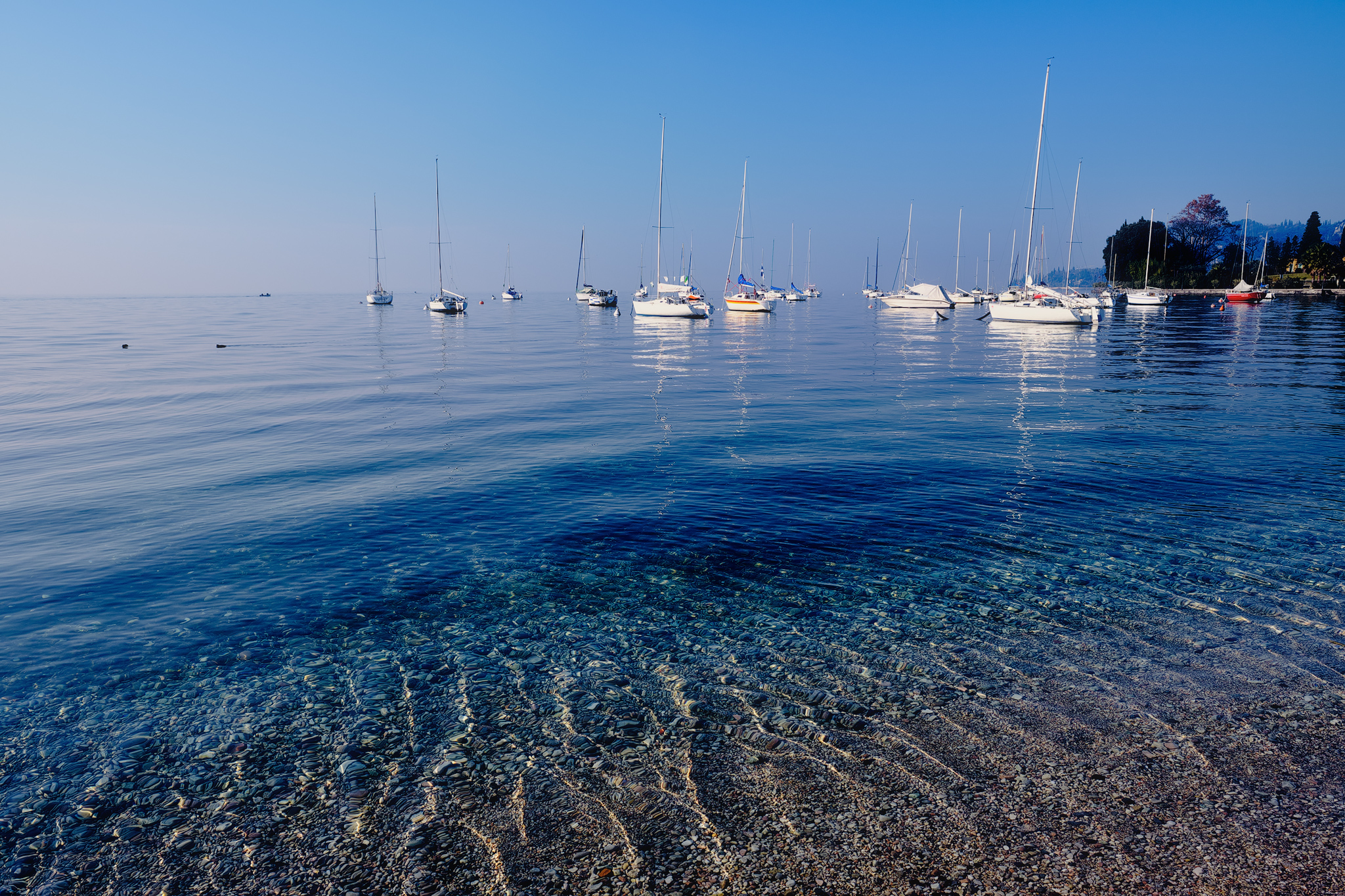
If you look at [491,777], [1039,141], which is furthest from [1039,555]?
[1039,141]

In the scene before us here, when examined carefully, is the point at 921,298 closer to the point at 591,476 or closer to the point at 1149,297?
the point at 1149,297

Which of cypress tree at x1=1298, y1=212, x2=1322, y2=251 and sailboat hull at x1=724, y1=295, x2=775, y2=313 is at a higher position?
cypress tree at x1=1298, y1=212, x2=1322, y2=251

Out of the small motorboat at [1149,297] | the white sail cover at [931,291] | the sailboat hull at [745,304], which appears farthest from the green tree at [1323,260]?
the sailboat hull at [745,304]

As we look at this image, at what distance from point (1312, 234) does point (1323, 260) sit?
11.5m

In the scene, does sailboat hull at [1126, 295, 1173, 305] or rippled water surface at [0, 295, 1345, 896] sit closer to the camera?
rippled water surface at [0, 295, 1345, 896]

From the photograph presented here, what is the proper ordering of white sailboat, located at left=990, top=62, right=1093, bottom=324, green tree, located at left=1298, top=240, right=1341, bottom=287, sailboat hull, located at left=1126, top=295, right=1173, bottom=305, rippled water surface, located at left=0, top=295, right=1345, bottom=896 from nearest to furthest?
rippled water surface, located at left=0, top=295, right=1345, bottom=896 → white sailboat, located at left=990, top=62, right=1093, bottom=324 → sailboat hull, located at left=1126, top=295, right=1173, bottom=305 → green tree, located at left=1298, top=240, right=1341, bottom=287

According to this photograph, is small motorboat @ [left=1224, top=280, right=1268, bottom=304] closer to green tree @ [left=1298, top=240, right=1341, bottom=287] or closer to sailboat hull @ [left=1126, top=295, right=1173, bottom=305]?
sailboat hull @ [left=1126, top=295, right=1173, bottom=305]

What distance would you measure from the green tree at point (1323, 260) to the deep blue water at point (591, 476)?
114m

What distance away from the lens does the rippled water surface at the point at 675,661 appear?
16.1 feet

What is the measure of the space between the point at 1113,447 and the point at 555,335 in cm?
5947

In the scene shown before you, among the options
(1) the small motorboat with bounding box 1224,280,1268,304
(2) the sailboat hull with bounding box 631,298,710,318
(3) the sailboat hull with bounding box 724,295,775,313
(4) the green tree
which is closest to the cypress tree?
(4) the green tree

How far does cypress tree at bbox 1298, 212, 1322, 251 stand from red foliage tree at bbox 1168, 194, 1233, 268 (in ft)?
53.1

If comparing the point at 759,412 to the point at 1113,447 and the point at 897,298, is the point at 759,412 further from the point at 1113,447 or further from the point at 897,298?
the point at 897,298

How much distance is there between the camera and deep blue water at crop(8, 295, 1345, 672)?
1062 centimetres
